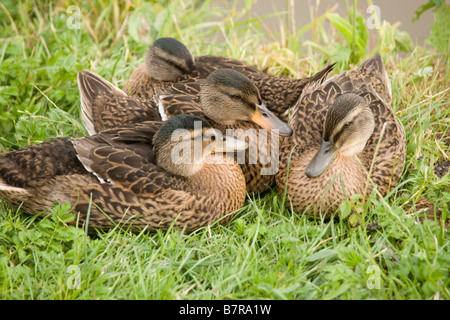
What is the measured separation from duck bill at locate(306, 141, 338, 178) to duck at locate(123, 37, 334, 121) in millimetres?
729

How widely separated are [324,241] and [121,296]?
4.14 feet

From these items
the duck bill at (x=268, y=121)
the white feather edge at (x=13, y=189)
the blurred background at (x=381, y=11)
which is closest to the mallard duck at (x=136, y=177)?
the white feather edge at (x=13, y=189)

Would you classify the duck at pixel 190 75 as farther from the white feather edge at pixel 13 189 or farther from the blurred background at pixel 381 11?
the blurred background at pixel 381 11

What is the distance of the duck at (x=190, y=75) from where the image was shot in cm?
414

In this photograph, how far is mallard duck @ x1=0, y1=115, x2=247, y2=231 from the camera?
10.9 feet

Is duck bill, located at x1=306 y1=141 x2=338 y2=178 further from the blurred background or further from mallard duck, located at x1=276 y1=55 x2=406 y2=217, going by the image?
the blurred background

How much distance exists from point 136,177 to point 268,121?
1077mm

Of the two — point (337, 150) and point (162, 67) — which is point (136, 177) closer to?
point (337, 150)

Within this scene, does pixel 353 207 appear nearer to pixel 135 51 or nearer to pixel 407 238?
pixel 407 238

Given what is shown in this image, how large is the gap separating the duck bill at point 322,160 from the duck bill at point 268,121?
1.10 ft

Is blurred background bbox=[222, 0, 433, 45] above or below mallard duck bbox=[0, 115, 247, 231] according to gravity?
above

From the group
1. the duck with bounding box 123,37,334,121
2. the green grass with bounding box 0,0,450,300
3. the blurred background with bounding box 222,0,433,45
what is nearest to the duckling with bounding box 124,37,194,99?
the duck with bounding box 123,37,334,121

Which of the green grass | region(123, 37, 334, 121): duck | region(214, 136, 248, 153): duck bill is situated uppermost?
region(123, 37, 334, 121): duck

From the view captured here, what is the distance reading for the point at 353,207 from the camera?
3.29m
